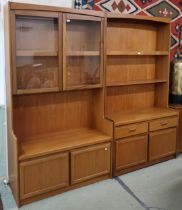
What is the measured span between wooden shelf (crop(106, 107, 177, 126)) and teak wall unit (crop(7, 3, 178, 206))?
0.5 inches

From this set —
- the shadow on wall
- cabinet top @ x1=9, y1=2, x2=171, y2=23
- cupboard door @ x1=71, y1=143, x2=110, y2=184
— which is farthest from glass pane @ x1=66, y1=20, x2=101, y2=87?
the shadow on wall

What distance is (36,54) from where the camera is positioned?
261 cm

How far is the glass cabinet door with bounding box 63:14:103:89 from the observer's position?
2.75m

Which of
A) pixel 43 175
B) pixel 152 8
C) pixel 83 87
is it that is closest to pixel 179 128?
pixel 83 87

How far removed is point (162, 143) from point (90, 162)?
41.6 inches

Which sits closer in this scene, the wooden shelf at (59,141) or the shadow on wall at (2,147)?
the wooden shelf at (59,141)

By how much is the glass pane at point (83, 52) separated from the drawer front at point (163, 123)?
863mm

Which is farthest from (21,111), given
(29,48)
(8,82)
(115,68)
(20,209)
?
(115,68)

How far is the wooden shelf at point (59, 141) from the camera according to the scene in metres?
2.53

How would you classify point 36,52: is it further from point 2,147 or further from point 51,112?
point 2,147

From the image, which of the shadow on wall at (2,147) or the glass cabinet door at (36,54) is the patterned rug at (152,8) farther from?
the shadow on wall at (2,147)

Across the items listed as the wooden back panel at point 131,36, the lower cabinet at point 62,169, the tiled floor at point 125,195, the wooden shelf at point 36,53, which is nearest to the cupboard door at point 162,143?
the tiled floor at point 125,195

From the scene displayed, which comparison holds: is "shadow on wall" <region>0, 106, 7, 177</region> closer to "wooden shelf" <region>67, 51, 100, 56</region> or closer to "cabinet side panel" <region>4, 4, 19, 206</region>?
"cabinet side panel" <region>4, 4, 19, 206</region>

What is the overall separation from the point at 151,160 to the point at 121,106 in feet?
2.47
